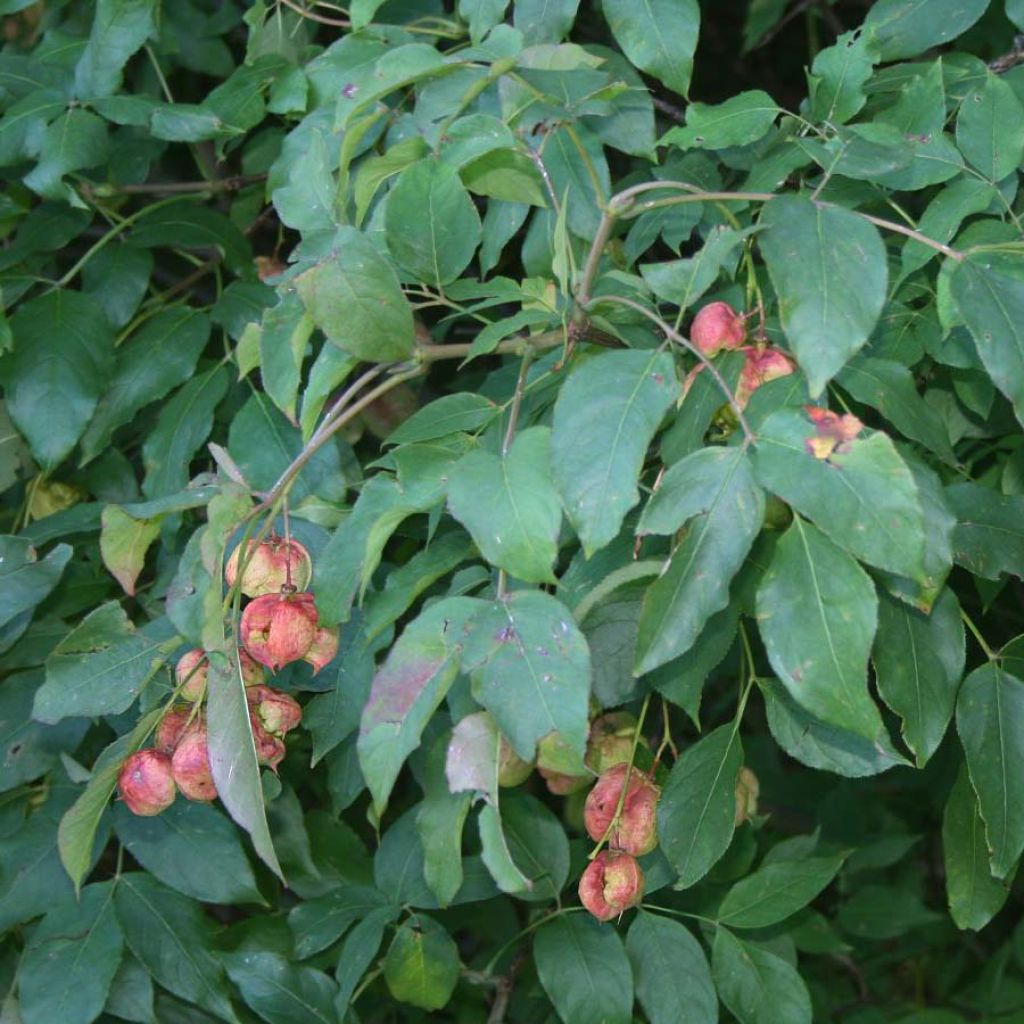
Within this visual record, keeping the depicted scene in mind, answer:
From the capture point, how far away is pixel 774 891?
5.39 feet

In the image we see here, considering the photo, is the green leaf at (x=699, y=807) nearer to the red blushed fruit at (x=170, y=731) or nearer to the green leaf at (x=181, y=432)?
the red blushed fruit at (x=170, y=731)

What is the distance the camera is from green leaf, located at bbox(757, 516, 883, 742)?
0.99 metres

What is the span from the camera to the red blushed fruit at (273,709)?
50.2 inches

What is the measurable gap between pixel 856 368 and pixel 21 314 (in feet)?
3.44

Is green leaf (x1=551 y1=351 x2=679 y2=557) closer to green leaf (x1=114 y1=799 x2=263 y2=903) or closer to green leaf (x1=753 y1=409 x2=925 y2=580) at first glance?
green leaf (x1=753 y1=409 x2=925 y2=580)

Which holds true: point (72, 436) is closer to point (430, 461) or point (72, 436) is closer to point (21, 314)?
point (21, 314)

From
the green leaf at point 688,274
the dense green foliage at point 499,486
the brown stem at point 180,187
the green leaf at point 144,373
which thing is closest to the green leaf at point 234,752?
the dense green foliage at point 499,486

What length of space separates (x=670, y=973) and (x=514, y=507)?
73 centimetres

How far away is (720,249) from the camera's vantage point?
1.08 m

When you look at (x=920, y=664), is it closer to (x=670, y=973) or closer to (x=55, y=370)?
(x=670, y=973)

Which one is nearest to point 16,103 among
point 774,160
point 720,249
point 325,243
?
point 325,243

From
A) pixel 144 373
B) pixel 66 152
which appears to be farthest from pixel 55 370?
pixel 66 152

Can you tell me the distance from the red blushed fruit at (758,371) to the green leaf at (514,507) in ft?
0.57

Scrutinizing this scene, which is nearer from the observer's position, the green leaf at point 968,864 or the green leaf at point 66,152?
the green leaf at point 968,864
